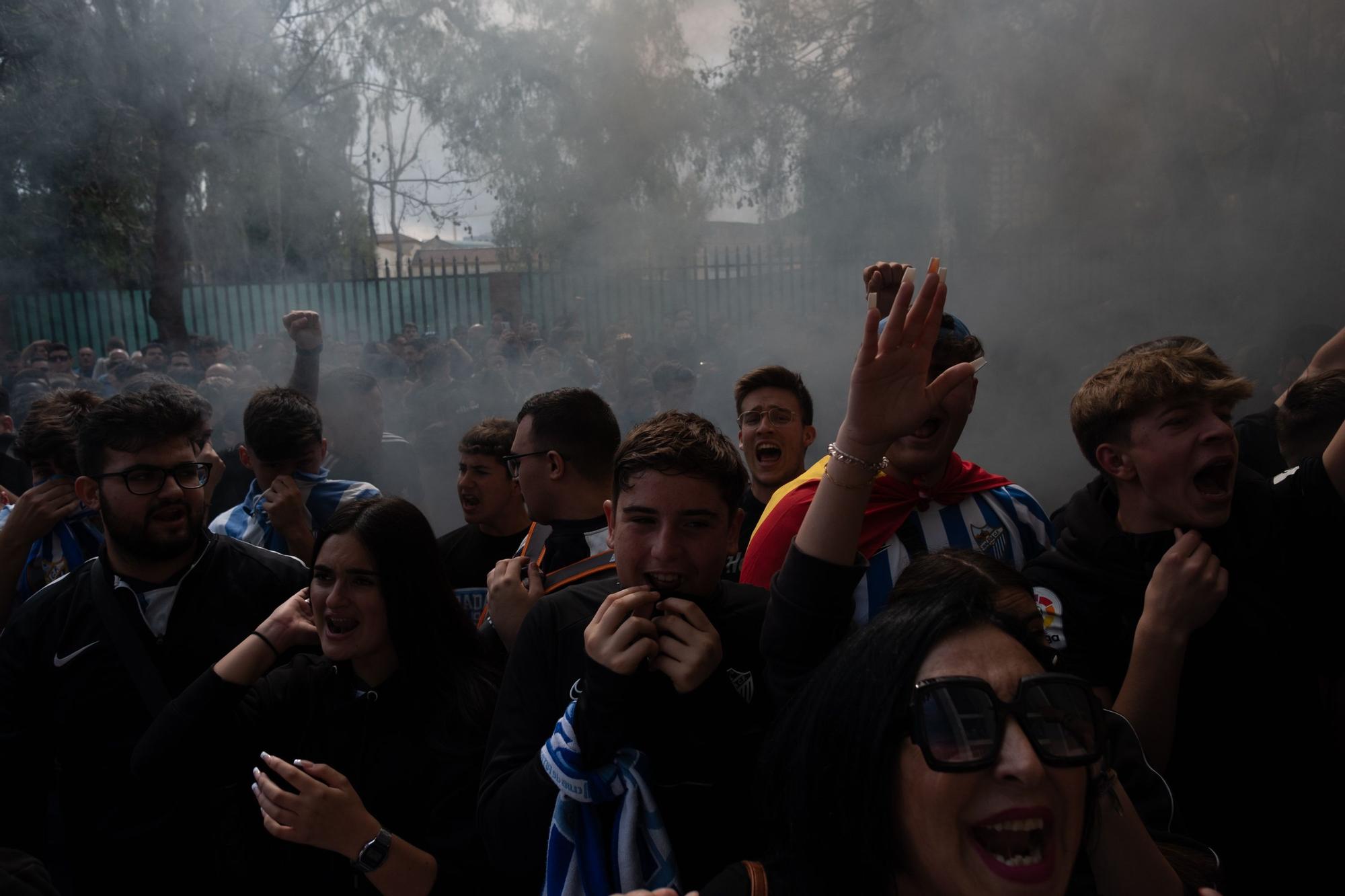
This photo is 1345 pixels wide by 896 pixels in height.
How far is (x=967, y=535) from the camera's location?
236 centimetres

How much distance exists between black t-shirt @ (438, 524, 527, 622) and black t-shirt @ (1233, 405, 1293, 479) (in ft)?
9.73

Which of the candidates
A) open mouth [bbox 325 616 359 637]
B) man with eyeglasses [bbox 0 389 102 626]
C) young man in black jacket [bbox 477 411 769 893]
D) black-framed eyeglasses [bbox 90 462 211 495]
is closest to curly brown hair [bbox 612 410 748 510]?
young man in black jacket [bbox 477 411 769 893]

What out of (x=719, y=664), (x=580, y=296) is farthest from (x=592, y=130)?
(x=719, y=664)

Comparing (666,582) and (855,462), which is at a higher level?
(855,462)

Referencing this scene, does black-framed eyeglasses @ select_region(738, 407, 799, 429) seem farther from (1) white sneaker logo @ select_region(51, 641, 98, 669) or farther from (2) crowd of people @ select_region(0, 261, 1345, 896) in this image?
(1) white sneaker logo @ select_region(51, 641, 98, 669)

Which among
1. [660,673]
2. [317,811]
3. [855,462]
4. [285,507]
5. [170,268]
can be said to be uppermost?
[170,268]

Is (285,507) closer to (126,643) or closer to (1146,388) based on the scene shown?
(126,643)

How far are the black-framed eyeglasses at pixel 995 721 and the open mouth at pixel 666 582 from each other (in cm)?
66

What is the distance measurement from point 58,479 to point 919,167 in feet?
30.7

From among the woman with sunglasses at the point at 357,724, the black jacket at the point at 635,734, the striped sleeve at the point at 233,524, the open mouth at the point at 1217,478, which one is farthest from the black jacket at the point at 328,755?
the open mouth at the point at 1217,478

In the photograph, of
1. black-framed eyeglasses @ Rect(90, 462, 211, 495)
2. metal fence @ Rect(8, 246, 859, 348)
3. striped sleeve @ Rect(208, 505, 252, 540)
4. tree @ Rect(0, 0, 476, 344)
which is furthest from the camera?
metal fence @ Rect(8, 246, 859, 348)

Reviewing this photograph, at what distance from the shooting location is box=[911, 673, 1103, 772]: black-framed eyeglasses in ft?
4.02

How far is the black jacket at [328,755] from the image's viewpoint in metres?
2.05

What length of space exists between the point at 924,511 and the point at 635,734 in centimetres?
103
